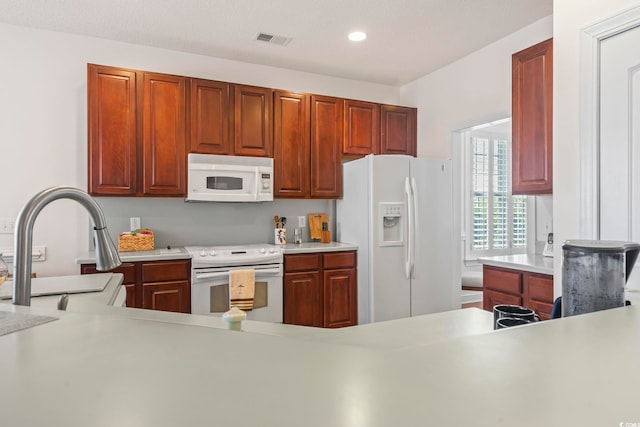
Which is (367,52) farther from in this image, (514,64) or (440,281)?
(440,281)

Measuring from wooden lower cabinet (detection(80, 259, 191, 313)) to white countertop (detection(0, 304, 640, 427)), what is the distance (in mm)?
2607

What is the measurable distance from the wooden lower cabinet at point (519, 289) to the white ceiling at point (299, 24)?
194 cm

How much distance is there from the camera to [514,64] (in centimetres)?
286

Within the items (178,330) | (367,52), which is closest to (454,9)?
(367,52)

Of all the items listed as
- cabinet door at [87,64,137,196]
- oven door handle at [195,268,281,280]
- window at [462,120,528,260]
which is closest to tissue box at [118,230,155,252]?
cabinet door at [87,64,137,196]

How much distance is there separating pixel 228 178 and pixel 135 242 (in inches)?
37.7

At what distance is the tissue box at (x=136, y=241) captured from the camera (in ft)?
10.7

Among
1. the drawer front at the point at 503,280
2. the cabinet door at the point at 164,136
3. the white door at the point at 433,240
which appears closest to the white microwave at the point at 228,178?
the cabinet door at the point at 164,136

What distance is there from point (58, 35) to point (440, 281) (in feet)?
13.4

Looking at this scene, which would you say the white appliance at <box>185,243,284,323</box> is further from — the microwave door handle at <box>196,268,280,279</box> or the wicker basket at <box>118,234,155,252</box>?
the wicker basket at <box>118,234,155,252</box>

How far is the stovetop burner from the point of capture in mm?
3174

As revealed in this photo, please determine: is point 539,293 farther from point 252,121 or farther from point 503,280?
point 252,121

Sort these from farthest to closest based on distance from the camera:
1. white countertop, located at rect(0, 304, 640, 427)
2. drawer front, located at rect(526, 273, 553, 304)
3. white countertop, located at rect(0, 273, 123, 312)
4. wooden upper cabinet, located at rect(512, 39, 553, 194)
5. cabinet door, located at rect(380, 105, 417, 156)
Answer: cabinet door, located at rect(380, 105, 417, 156), wooden upper cabinet, located at rect(512, 39, 553, 194), drawer front, located at rect(526, 273, 553, 304), white countertop, located at rect(0, 273, 123, 312), white countertop, located at rect(0, 304, 640, 427)

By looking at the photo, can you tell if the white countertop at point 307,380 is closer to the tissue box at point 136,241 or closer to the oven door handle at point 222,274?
the oven door handle at point 222,274
